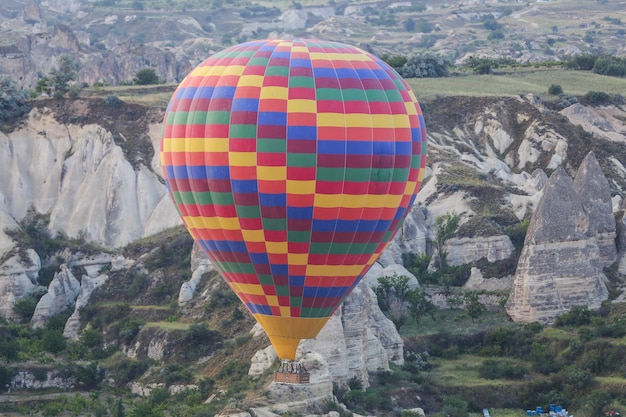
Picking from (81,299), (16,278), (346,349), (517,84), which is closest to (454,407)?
(346,349)

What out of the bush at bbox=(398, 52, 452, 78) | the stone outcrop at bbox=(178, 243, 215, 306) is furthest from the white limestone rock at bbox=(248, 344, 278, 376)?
the bush at bbox=(398, 52, 452, 78)

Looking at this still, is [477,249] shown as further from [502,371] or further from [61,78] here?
[61,78]

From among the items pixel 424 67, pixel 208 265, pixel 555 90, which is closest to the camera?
pixel 208 265

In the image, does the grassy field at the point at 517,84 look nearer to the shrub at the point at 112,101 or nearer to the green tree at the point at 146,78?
the green tree at the point at 146,78

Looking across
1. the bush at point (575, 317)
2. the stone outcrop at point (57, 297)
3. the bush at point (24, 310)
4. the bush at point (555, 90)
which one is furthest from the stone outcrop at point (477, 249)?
the bush at point (555, 90)

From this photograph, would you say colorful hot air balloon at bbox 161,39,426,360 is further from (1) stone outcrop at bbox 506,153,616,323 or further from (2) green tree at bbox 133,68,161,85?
(2) green tree at bbox 133,68,161,85
